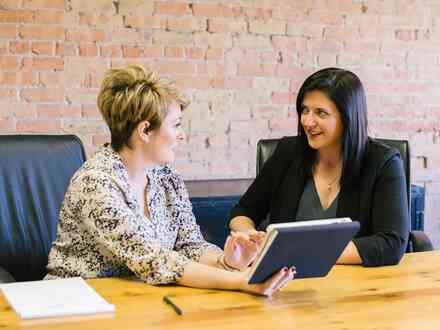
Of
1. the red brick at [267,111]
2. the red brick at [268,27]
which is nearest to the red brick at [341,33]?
the red brick at [268,27]

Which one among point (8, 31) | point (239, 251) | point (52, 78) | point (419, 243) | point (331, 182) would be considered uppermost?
point (8, 31)

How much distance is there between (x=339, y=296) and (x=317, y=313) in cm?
16

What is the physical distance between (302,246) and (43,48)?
199cm

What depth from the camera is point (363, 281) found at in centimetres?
211

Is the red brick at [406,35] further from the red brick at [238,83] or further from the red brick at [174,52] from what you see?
the red brick at [174,52]

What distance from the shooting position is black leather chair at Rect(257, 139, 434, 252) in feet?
8.76

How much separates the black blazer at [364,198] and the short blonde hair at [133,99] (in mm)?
661

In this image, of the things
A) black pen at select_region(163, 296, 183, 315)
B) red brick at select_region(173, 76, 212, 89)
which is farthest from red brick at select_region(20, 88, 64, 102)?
black pen at select_region(163, 296, 183, 315)

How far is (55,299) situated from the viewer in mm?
1833

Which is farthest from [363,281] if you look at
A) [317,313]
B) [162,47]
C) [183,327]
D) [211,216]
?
[162,47]

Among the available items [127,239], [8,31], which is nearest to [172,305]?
[127,239]

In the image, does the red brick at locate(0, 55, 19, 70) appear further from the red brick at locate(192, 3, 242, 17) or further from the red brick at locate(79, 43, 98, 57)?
the red brick at locate(192, 3, 242, 17)

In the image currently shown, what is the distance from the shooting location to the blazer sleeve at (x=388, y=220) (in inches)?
89.9

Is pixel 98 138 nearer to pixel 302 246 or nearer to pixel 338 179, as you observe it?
pixel 338 179
